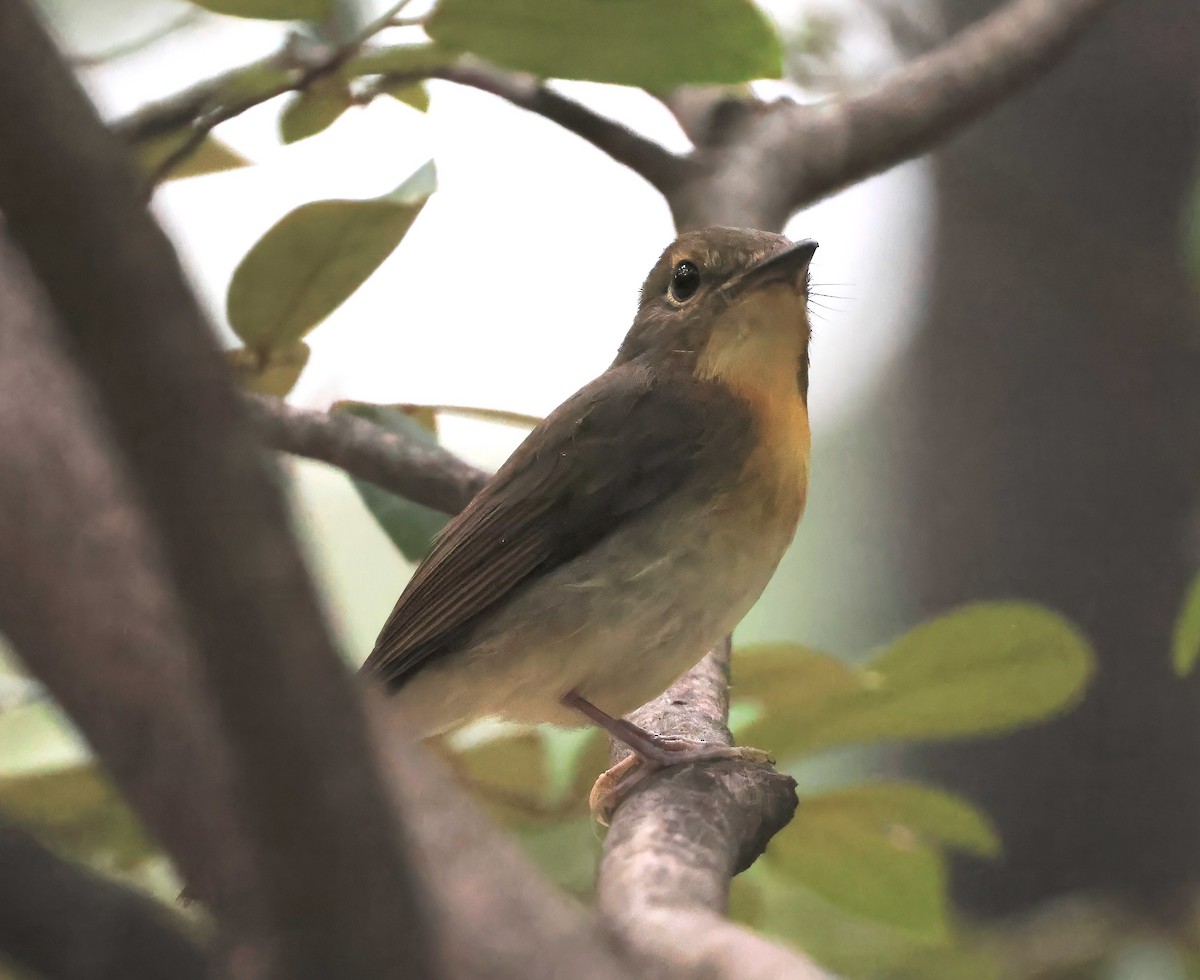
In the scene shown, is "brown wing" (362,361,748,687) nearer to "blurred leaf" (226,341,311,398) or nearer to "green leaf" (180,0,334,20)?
"blurred leaf" (226,341,311,398)

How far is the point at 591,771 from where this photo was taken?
93.7 inches

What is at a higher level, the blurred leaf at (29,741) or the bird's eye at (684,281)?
the bird's eye at (684,281)

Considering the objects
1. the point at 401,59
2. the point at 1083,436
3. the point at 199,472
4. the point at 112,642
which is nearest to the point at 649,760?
the point at 401,59

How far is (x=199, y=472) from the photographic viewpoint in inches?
23.8

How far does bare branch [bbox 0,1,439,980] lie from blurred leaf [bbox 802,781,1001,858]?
176 cm

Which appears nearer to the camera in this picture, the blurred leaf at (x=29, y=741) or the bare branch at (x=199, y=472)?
the bare branch at (x=199, y=472)

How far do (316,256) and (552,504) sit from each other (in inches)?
23.7

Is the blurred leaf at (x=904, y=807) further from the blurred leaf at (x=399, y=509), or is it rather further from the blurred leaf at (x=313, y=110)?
the blurred leaf at (x=313, y=110)

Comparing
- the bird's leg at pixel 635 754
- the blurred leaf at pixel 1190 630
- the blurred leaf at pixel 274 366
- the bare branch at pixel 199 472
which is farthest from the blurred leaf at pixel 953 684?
the bare branch at pixel 199 472

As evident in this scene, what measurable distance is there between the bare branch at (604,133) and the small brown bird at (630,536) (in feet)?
1.57

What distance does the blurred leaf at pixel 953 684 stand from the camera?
7.19 ft

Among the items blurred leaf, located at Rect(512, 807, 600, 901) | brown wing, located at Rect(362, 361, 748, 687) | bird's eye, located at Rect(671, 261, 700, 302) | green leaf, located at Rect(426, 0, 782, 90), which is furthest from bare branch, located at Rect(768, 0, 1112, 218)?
blurred leaf, located at Rect(512, 807, 600, 901)

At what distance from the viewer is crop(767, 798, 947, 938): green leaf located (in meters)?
2.32

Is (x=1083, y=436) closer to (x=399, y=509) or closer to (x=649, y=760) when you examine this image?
(x=399, y=509)
